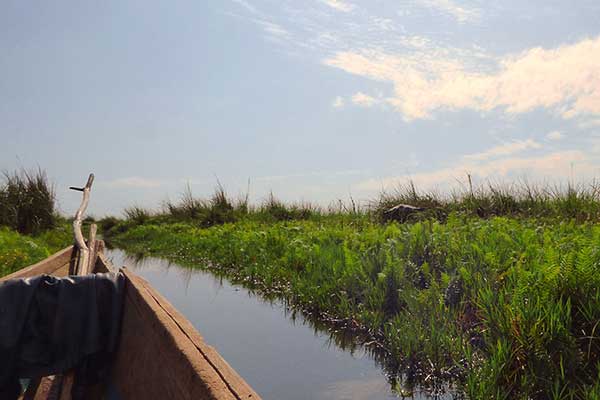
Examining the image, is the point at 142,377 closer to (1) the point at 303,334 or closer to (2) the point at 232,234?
(1) the point at 303,334

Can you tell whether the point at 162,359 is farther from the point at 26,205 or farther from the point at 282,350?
the point at 26,205

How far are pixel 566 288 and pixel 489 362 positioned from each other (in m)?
0.78

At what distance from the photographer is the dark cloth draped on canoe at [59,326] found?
7.47 feet

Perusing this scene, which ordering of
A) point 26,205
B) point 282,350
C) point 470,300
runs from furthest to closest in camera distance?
point 26,205 < point 282,350 < point 470,300

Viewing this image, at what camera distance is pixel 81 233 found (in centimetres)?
587

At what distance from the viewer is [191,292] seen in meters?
7.63

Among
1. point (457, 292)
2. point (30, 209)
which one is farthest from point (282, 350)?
point (30, 209)

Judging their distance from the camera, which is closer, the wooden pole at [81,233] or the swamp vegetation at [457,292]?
the swamp vegetation at [457,292]

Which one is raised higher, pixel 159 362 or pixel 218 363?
pixel 218 363

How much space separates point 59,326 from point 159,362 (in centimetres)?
89

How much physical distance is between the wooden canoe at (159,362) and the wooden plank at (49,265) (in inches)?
1.5

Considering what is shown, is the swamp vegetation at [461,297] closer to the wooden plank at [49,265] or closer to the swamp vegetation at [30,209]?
the wooden plank at [49,265]

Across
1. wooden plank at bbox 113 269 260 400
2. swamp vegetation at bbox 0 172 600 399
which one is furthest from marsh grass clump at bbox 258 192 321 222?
wooden plank at bbox 113 269 260 400

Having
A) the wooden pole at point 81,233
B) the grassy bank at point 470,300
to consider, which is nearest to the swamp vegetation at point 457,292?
the grassy bank at point 470,300
